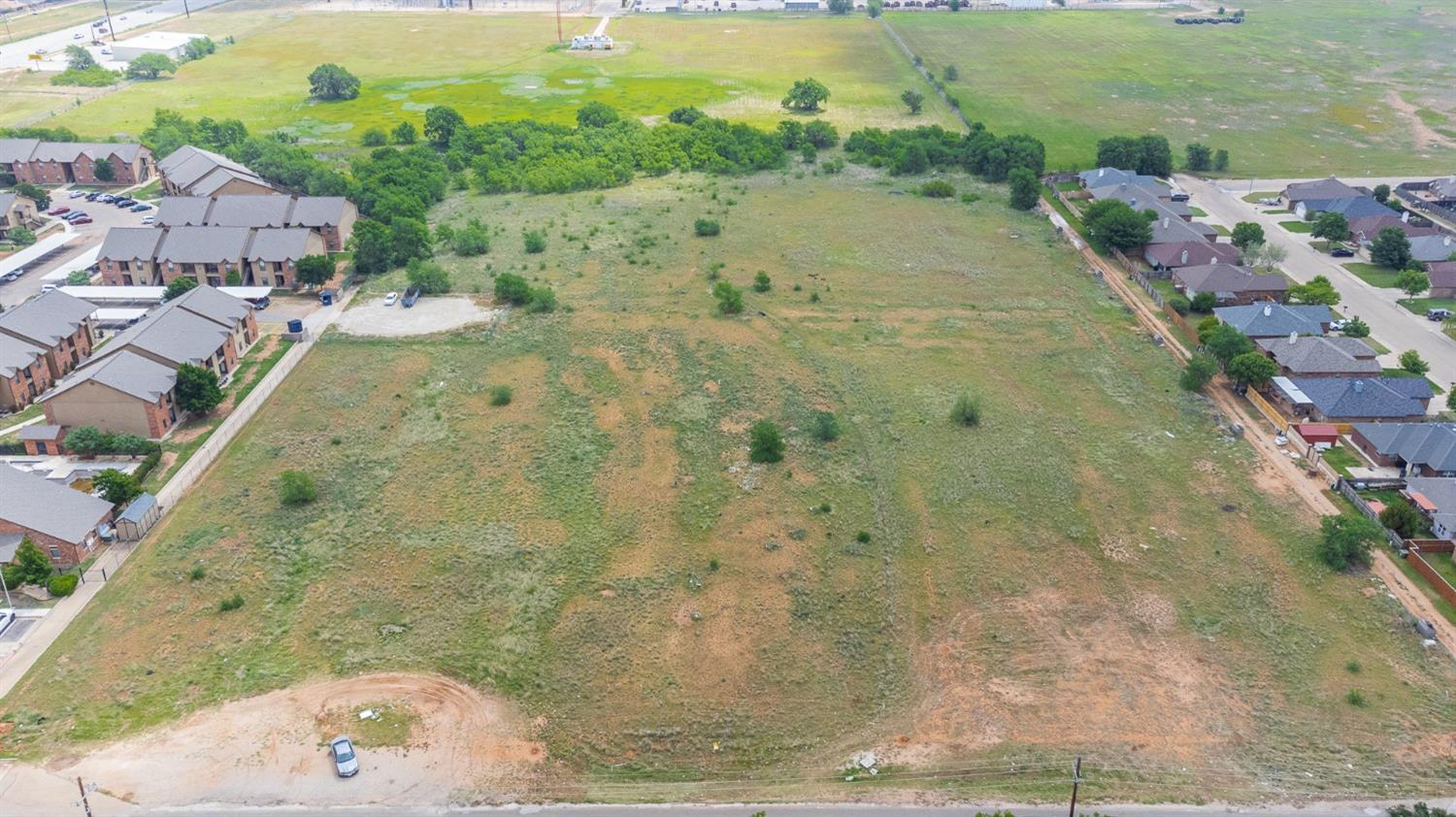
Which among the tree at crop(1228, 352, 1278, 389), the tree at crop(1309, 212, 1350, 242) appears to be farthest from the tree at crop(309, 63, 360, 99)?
the tree at crop(1228, 352, 1278, 389)

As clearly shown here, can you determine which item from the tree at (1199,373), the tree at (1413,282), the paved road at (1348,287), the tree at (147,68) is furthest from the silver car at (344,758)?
the tree at (147,68)

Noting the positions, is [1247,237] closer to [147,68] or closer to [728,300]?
[728,300]

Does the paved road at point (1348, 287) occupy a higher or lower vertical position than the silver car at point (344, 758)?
lower

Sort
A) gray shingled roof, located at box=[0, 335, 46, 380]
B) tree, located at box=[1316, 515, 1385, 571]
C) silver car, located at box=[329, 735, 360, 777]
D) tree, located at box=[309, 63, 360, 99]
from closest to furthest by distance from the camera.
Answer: silver car, located at box=[329, 735, 360, 777]
tree, located at box=[1316, 515, 1385, 571]
gray shingled roof, located at box=[0, 335, 46, 380]
tree, located at box=[309, 63, 360, 99]

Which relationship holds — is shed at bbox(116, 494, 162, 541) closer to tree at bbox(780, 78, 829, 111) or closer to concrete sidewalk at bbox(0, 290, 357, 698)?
concrete sidewalk at bbox(0, 290, 357, 698)

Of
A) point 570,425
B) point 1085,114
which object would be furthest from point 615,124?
point 570,425

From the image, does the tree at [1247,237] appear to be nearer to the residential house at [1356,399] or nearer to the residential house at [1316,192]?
the residential house at [1316,192]
